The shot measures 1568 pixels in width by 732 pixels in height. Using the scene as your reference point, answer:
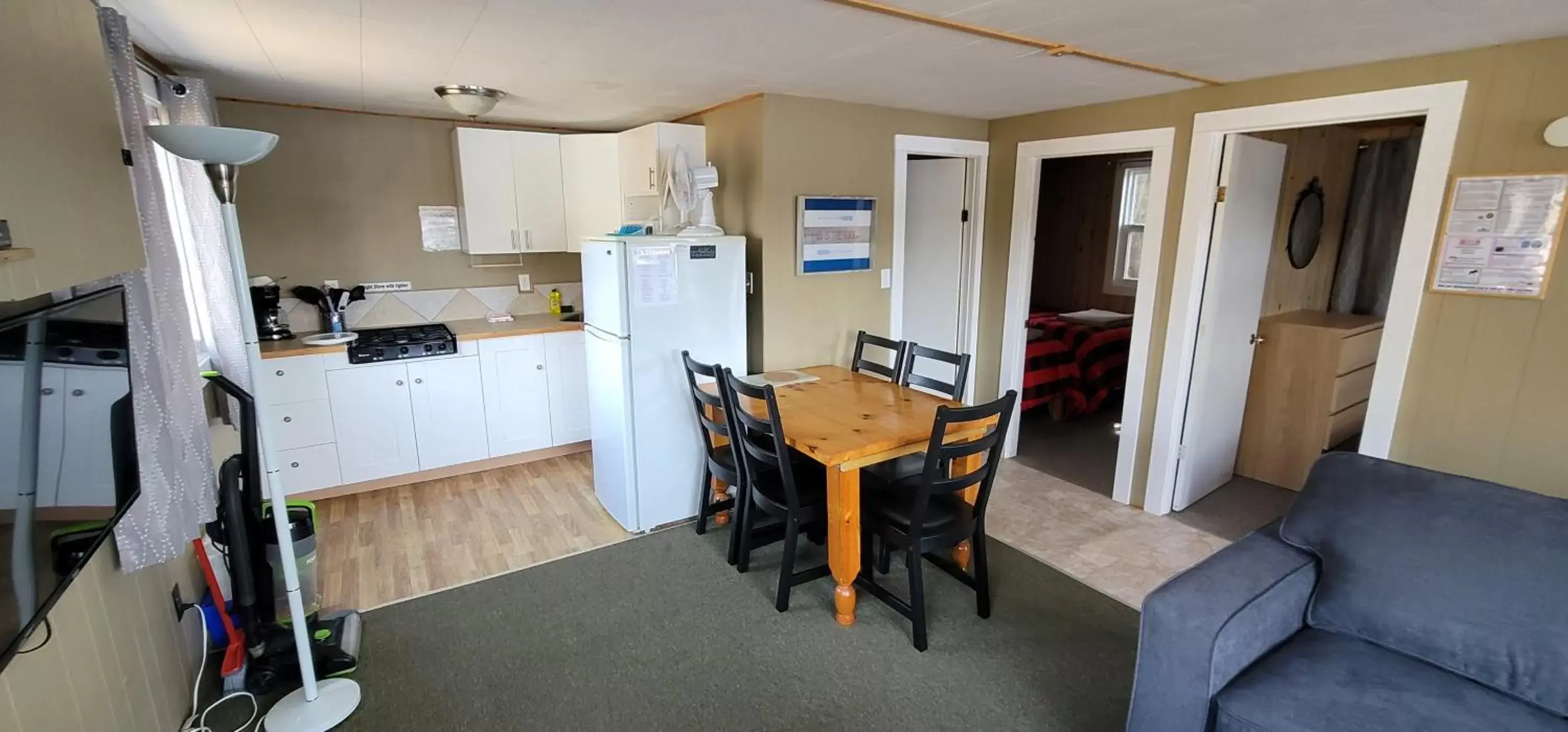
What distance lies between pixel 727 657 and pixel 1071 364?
3530 millimetres

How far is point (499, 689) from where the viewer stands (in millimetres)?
2131

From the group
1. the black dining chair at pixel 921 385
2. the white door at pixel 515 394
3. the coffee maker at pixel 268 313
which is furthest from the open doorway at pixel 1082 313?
the coffee maker at pixel 268 313

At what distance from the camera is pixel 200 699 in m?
2.05

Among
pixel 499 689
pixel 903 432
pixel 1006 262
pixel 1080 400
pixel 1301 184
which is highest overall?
pixel 1301 184

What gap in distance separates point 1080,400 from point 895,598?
2.96m

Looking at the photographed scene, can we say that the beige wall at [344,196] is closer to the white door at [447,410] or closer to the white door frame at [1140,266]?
the white door at [447,410]

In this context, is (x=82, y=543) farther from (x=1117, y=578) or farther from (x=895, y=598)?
(x=1117, y=578)

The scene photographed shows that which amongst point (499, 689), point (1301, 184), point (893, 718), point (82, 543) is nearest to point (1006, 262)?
point (1301, 184)

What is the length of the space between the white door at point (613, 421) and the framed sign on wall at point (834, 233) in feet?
3.37

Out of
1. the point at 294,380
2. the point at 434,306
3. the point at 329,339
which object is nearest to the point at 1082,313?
the point at 434,306

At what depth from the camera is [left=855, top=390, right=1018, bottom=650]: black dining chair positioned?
85.4 inches

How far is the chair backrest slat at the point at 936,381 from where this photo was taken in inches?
114

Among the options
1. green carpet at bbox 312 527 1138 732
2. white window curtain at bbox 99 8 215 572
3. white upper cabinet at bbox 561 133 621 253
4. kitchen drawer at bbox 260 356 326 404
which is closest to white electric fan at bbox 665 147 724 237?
white upper cabinet at bbox 561 133 621 253

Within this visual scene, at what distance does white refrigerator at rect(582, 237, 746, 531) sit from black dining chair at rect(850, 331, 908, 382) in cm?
61
